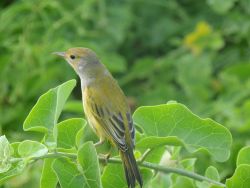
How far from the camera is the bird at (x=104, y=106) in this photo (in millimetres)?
3951

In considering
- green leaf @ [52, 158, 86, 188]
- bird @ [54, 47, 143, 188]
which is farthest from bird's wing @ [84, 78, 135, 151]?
green leaf @ [52, 158, 86, 188]

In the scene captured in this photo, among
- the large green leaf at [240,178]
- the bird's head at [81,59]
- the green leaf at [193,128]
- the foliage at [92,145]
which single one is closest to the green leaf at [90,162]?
the foliage at [92,145]

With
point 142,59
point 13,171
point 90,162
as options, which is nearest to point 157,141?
point 90,162

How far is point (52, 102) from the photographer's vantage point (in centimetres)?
336

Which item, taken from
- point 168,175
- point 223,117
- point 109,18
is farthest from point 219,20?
point 168,175

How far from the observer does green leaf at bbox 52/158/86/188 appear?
3.13 m

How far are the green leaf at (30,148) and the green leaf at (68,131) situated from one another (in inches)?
10.4

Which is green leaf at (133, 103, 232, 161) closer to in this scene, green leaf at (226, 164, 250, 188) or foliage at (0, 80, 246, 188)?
foliage at (0, 80, 246, 188)

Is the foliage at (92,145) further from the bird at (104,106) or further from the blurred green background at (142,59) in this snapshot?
the blurred green background at (142,59)

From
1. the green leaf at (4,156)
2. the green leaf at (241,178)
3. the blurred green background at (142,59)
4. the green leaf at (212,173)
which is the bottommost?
the blurred green background at (142,59)

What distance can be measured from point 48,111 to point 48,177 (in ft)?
0.92

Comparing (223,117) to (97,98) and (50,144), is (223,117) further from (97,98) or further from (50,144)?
(50,144)

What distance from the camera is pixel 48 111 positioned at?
131 inches

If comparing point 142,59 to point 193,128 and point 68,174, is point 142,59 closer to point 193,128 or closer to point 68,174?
point 193,128
